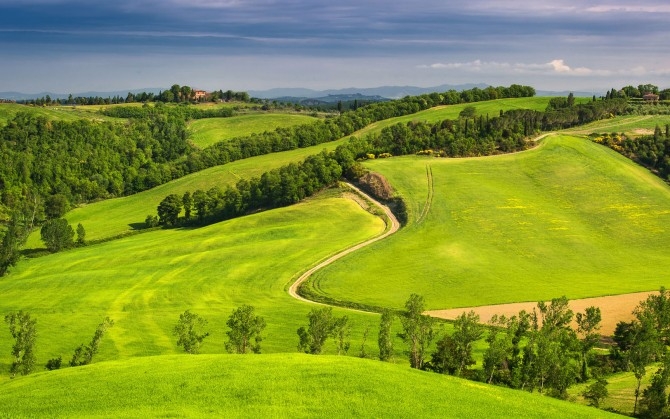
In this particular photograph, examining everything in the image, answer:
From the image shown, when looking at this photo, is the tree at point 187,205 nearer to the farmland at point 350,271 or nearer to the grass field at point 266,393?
the farmland at point 350,271

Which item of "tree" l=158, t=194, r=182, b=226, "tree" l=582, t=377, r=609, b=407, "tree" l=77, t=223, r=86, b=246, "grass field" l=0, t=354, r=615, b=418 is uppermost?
"grass field" l=0, t=354, r=615, b=418

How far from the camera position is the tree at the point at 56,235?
148m

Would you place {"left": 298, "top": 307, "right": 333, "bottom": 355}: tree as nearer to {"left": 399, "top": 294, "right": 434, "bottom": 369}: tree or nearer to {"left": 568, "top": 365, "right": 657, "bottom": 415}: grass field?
{"left": 399, "top": 294, "right": 434, "bottom": 369}: tree

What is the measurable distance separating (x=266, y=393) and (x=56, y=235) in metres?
127

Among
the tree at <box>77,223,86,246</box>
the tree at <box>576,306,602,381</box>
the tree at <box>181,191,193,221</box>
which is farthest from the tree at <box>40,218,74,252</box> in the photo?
the tree at <box>576,306,602,381</box>

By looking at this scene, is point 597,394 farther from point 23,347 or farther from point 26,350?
point 23,347

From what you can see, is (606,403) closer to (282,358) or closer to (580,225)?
(282,358)

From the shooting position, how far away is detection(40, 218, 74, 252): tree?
148 metres

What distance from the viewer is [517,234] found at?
4803 inches

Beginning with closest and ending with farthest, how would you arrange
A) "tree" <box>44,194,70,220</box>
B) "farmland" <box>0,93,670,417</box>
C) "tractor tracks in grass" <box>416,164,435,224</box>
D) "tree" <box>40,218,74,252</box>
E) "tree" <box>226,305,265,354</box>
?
"farmland" <box>0,93,670,417</box>, "tree" <box>226,305,265,354</box>, "tractor tracks in grass" <box>416,164,435,224</box>, "tree" <box>40,218,74,252</box>, "tree" <box>44,194,70,220</box>

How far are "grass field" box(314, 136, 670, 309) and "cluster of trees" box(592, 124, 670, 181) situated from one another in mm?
5657

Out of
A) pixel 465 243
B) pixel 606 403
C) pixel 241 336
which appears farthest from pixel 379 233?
pixel 606 403

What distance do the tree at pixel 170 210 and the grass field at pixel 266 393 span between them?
391 feet

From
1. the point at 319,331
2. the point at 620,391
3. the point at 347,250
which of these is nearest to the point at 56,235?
the point at 347,250
